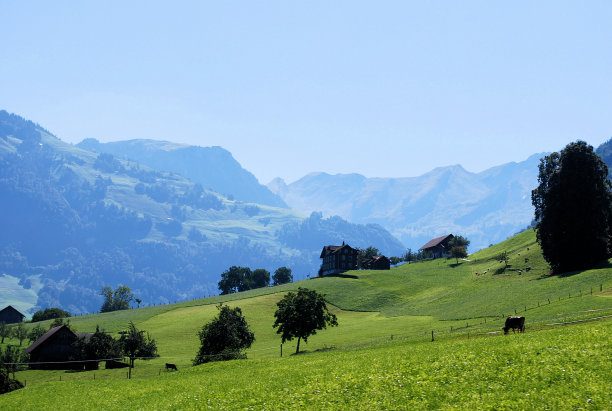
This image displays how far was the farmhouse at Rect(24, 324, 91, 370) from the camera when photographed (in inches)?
3898

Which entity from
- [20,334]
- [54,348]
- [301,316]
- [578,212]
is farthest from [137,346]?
[578,212]

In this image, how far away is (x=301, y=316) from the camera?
3219 inches

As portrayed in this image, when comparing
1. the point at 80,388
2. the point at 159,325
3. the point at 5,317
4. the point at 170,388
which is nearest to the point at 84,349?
the point at 159,325

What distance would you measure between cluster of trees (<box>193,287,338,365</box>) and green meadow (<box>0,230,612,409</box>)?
300 cm

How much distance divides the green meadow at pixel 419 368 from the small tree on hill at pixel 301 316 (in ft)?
9.64

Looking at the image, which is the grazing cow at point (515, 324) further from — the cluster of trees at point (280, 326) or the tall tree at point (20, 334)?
the tall tree at point (20, 334)

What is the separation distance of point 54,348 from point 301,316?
52.8 meters

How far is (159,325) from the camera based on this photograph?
406ft

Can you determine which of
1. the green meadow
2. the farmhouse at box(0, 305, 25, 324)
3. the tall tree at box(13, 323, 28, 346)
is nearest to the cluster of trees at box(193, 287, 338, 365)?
the green meadow

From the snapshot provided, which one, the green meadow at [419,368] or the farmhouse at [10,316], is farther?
the farmhouse at [10,316]

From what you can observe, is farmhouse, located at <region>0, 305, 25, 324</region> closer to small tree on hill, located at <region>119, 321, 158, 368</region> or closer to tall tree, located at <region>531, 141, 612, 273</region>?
small tree on hill, located at <region>119, 321, 158, 368</region>

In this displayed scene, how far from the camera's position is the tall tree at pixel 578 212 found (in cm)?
9600

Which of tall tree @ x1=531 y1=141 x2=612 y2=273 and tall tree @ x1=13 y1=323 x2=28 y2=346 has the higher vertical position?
Answer: tall tree @ x1=531 y1=141 x2=612 y2=273

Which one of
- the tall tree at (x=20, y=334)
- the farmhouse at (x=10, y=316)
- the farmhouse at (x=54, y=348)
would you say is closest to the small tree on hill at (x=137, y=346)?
the farmhouse at (x=54, y=348)
